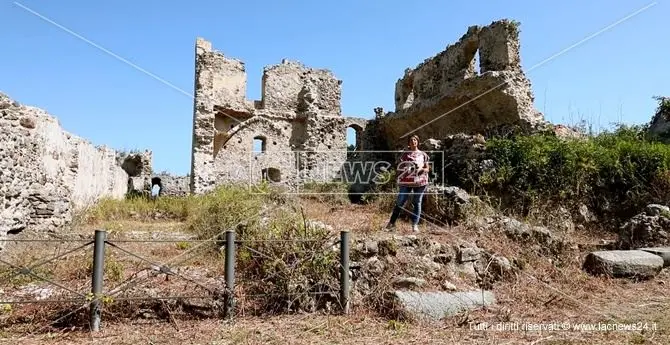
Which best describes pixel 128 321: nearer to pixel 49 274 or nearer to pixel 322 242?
pixel 49 274

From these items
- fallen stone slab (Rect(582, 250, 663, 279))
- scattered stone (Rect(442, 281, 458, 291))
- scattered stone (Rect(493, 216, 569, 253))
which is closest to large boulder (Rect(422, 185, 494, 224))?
scattered stone (Rect(493, 216, 569, 253))

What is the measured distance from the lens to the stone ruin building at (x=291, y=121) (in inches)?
506

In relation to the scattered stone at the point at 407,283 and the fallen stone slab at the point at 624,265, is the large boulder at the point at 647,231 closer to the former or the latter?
the fallen stone slab at the point at 624,265

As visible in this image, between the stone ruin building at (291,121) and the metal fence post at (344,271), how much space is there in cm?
688

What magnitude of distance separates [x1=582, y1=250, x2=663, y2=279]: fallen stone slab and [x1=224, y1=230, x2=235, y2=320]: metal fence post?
5.41m

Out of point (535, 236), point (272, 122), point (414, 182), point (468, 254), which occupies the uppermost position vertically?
point (272, 122)

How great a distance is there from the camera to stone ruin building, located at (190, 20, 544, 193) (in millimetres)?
Result: 16000

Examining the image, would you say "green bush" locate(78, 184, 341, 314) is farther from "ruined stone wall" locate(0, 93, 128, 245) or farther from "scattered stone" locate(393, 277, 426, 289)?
"ruined stone wall" locate(0, 93, 128, 245)

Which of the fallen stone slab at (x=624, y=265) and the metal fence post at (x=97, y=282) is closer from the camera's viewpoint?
the metal fence post at (x=97, y=282)

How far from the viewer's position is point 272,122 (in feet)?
65.2

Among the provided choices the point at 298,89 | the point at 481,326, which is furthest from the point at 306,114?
the point at 481,326

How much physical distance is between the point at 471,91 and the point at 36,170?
12.1 m

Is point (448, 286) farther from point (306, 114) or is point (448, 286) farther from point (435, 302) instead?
point (306, 114)

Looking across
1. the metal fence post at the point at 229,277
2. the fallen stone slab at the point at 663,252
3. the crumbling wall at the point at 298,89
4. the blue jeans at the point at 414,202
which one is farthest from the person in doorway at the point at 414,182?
the crumbling wall at the point at 298,89
